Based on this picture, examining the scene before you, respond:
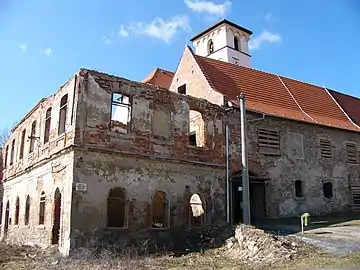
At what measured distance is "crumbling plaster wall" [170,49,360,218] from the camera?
66.9 feet

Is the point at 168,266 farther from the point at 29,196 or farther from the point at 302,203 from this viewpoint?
the point at 302,203

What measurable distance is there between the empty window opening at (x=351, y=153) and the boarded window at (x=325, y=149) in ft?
5.90

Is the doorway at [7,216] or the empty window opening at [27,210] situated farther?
the doorway at [7,216]

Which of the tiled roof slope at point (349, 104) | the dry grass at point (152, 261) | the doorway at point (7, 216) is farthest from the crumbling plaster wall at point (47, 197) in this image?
the tiled roof slope at point (349, 104)

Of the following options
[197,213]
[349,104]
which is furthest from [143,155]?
[349,104]

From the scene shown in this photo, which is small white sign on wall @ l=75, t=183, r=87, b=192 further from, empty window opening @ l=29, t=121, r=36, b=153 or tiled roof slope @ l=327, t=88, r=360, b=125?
tiled roof slope @ l=327, t=88, r=360, b=125

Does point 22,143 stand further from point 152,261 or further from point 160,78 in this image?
point 152,261

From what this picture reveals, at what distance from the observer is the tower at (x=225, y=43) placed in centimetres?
4384

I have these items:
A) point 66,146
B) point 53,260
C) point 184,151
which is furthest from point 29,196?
point 184,151

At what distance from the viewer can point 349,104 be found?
29312mm

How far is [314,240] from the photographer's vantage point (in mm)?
14195

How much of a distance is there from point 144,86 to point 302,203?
11231 millimetres

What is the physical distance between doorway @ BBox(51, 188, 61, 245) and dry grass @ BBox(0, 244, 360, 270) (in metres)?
0.73

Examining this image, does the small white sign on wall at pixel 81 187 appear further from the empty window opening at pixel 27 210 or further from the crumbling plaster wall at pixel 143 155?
the empty window opening at pixel 27 210
